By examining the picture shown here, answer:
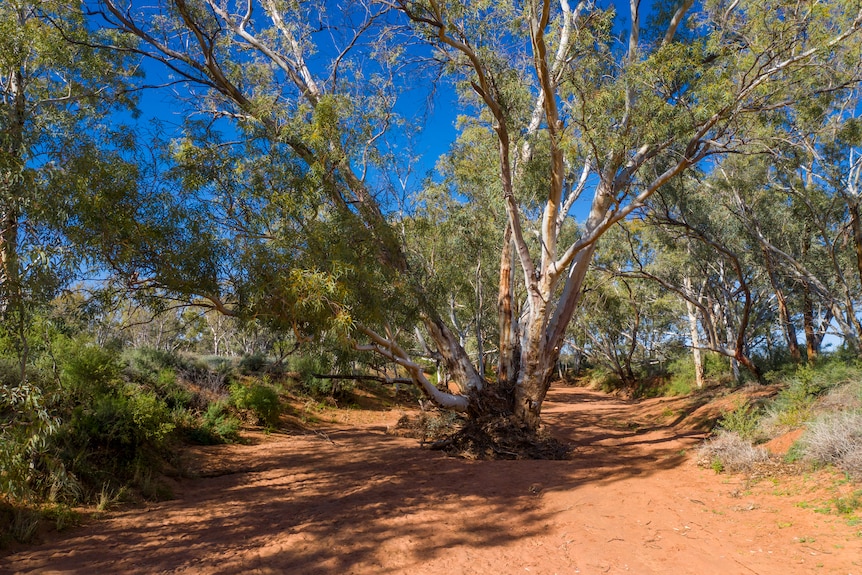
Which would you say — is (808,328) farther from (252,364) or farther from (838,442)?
(252,364)

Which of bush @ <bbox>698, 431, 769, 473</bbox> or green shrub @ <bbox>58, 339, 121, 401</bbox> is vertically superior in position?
green shrub @ <bbox>58, 339, 121, 401</bbox>

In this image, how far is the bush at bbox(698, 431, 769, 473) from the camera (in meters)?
Result: 6.35

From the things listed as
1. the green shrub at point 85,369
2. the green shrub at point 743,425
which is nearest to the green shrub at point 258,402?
the green shrub at point 85,369

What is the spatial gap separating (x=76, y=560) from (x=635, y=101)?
9260 millimetres

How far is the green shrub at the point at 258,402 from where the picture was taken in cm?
1123

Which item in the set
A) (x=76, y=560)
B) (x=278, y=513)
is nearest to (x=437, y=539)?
(x=278, y=513)

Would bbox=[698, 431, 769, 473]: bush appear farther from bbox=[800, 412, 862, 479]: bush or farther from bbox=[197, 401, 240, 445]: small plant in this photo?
bbox=[197, 401, 240, 445]: small plant

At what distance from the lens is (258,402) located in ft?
37.1

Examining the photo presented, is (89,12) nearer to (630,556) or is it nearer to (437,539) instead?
(437,539)

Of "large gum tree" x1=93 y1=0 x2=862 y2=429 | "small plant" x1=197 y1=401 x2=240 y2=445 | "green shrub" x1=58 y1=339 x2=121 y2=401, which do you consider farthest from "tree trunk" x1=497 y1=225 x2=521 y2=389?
"green shrub" x1=58 y1=339 x2=121 y2=401

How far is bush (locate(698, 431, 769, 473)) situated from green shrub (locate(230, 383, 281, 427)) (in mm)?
8573

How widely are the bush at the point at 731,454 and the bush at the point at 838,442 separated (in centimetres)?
57

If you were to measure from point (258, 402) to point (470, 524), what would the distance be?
765 centimetres

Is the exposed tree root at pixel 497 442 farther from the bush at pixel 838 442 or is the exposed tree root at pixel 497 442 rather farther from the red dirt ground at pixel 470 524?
the bush at pixel 838 442
